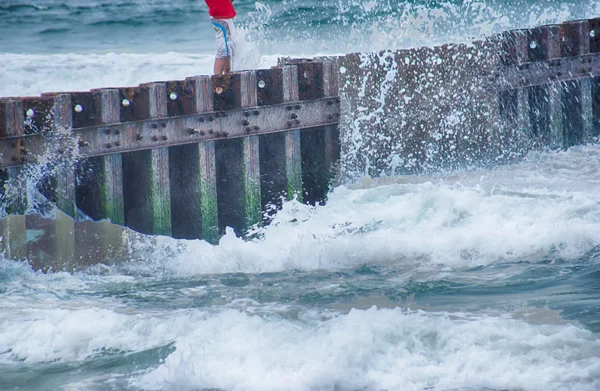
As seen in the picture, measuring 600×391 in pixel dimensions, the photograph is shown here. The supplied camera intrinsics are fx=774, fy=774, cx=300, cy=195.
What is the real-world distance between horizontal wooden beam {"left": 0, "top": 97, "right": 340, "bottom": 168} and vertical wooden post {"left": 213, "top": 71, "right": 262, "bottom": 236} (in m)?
0.12

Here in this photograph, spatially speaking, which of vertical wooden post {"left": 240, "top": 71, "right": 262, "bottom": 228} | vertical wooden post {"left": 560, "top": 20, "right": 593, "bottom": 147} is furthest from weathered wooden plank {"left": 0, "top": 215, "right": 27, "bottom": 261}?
vertical wooden post {"left": 560, "top": 20, "right": 593, "bottom": 147}

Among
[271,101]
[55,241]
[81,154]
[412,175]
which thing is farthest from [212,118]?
[412,175]

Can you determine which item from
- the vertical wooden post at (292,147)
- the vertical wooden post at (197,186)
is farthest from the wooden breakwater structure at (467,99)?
the vertical wooden post at (197,186)

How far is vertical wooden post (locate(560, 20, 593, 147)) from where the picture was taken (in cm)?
983

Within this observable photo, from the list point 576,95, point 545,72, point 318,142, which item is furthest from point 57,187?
point 576,95

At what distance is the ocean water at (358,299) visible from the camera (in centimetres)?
490

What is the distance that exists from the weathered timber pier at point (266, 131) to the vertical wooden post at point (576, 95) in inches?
1.2

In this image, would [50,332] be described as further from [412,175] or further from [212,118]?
[412,175]

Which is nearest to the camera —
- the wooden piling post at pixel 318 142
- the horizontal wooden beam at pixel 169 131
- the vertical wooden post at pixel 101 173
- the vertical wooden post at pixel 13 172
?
the vertical wooden post at pixel 13 172

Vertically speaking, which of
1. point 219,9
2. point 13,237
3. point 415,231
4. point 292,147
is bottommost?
point 415,231

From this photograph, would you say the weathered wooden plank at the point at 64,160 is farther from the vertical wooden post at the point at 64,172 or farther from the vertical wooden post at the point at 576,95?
the vertical wooden post at the point at 576,95

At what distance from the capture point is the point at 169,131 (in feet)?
24.4

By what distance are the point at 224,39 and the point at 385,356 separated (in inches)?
228

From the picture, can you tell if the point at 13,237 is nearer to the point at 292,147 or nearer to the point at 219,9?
the point at 292,147
